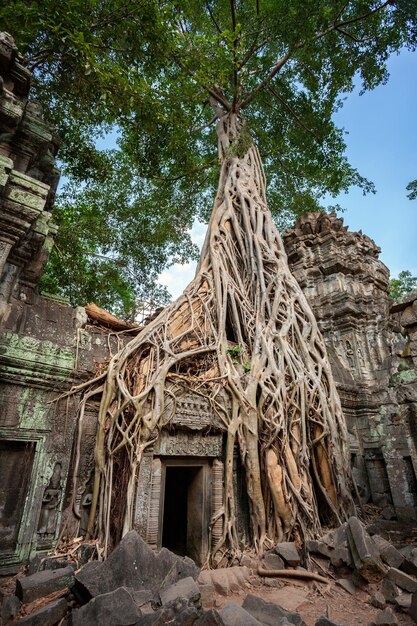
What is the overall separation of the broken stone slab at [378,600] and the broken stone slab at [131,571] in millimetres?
1323

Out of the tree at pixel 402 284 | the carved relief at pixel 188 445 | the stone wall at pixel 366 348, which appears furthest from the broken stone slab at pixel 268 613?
the tree at pixel 402 284

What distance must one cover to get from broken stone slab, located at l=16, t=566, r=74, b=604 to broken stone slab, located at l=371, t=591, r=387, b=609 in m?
2.21

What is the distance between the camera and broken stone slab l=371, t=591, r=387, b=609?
255cm

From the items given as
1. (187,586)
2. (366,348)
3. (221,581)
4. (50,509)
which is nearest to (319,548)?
(221,581)

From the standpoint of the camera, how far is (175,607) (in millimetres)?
1979

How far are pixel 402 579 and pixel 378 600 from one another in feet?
0.77

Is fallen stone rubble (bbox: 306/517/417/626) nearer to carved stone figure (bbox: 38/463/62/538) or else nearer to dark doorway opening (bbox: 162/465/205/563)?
dark doorway opening (bbox: 162/465/205/563)

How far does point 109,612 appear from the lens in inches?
77.2

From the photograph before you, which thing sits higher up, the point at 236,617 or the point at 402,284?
the point at 402,284

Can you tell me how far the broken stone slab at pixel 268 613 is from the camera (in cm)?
212

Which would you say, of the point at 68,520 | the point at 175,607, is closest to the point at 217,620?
the point at 175,607

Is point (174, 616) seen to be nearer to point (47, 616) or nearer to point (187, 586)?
point (187, 586)

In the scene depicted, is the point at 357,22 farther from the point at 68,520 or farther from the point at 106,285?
the point at 68,520

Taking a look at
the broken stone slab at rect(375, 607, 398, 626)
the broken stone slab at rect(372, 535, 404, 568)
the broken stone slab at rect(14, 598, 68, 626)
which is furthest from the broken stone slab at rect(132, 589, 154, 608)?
the broken stone slab at rect(372, 535, 404, 568)
